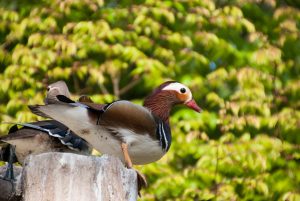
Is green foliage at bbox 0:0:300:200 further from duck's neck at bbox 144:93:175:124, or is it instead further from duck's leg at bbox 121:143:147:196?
duck's leg at bbox 121:143:147:196

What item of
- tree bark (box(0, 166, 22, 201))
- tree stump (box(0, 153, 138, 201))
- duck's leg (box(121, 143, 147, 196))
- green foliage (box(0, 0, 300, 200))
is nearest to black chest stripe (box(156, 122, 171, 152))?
duck's leg (box(121, 143, 147, 196))

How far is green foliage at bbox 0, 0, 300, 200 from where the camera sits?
7.78m

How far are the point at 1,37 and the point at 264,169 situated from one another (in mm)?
3142

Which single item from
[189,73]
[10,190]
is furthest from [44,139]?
[189,73]

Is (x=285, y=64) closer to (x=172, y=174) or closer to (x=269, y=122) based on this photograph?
(x=269, y=122)

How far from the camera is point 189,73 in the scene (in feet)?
27.7

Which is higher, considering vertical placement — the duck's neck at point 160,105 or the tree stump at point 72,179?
the tree stump at point 72,179

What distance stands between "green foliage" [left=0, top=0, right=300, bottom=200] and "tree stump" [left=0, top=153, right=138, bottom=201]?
4.53 metres

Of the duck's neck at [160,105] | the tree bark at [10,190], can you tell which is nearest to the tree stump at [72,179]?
the tree bark at [10,190]

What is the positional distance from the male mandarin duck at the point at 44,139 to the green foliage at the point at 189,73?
2686 millimetres

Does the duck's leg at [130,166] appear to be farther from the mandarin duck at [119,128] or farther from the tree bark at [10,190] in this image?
the tree bark at [10,190]

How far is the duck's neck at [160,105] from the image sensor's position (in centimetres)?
444

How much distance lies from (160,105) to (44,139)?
0.82 metres

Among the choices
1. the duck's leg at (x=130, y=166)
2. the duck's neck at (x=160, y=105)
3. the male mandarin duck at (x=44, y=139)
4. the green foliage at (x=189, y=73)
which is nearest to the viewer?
the duck's leg at (x=130, y=166)
